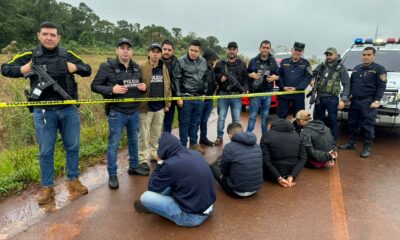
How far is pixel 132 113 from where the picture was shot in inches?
177

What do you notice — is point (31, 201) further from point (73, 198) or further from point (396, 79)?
point (396, 79)

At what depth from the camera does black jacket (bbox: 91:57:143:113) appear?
423 cm

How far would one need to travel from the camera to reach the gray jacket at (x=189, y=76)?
5.43 m

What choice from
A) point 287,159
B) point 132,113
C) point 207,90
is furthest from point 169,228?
point 207,90

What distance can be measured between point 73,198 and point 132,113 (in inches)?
55.1

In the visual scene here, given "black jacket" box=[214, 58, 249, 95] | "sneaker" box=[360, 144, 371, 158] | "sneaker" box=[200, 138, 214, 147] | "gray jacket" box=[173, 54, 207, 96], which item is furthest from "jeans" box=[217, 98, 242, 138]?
"sneaker" box=[360, 144, 371, 158]

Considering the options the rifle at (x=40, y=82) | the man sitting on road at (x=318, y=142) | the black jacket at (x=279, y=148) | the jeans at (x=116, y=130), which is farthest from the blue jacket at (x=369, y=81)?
the rifle at (x=40, y=82)

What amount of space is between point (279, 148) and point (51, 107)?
3139mm

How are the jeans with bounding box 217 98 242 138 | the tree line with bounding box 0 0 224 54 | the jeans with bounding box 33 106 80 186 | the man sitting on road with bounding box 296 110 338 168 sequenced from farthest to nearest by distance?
the tree line with bounding box 0 0 224 54 < the jeans with bounding box 217 98 242 138 < the man sitting on road with bounding box 296 110 338 168 < the jeans with bounding box 33 106 80 186

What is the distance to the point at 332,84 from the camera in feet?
19.7

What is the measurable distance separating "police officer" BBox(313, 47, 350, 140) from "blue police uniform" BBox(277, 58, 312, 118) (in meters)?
0.26

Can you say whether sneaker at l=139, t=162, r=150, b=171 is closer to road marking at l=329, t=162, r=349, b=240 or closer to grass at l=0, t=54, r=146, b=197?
grass at l=0, t=54, r=146, b=197

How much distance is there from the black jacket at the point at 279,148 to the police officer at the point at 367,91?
7.10ft

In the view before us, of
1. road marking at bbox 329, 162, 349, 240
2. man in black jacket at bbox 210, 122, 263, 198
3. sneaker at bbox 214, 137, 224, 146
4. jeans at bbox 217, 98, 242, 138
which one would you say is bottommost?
road marking at bbox 329, 162, 349, 240
